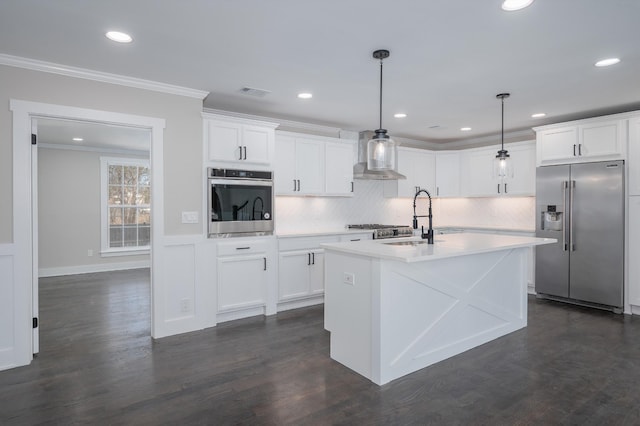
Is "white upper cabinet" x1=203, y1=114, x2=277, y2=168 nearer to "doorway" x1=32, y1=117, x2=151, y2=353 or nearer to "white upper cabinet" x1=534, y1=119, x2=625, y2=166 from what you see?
"doorway" x1=32, y1=117, x2=151, y2=353

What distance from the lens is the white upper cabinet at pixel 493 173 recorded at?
18.4 feet

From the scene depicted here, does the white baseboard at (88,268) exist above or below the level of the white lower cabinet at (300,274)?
below

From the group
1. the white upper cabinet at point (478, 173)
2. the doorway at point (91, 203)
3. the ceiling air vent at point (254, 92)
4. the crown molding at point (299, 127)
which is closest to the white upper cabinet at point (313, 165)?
the crown molding at point (299, 127)

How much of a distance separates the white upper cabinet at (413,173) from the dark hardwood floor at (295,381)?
115 inches

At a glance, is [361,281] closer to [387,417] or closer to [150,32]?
[387,417]

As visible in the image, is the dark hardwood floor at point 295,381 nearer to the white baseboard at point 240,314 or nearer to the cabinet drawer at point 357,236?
the white baseboard at point 240,314

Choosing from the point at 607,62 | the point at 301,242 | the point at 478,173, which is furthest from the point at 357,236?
the point at 607,62

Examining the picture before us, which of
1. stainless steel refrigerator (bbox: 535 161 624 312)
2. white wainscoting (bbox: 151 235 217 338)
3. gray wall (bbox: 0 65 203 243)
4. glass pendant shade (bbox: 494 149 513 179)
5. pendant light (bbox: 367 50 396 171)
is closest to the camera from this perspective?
pendant light (bbox: 367 50 396 171)

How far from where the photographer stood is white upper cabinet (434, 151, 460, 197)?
21.7 feet

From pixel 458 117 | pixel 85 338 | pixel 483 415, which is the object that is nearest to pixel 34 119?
pixel 85 338

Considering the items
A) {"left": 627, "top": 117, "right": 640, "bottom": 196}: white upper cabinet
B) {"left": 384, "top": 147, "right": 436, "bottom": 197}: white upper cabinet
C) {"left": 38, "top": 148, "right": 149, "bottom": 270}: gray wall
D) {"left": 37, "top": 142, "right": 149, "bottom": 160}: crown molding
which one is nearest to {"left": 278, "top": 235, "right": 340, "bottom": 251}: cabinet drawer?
{"left": 384, "top": 147, "right": 436, "bottom": 197}: white upper cabinet

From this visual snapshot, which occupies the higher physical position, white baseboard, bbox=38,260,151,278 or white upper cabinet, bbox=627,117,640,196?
white upper cabinet, bbox=627,117,640,196

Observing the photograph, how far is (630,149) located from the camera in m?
4.43

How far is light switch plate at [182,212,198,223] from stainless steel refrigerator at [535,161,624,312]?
14.8ft
